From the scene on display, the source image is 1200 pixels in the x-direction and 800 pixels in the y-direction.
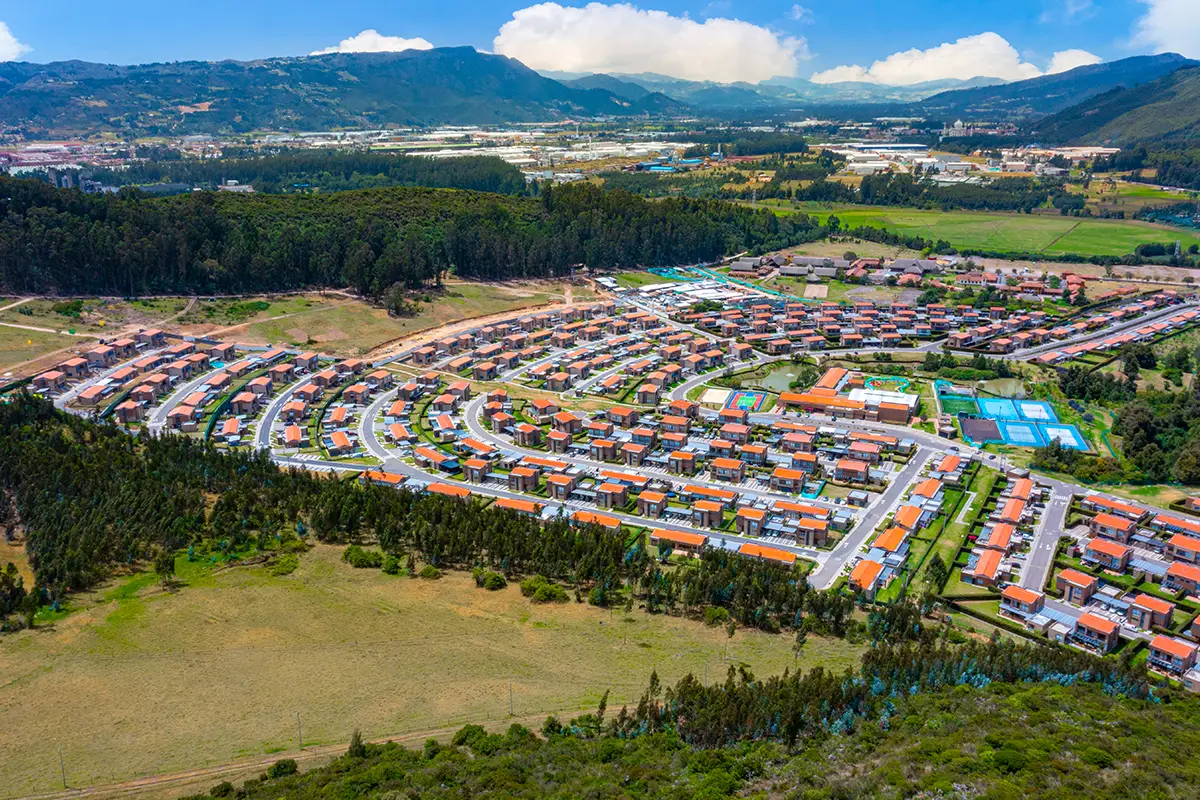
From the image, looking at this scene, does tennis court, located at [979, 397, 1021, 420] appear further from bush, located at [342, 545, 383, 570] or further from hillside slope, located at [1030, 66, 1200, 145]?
hillside slope, located at [1030, 66, 1200, 145]

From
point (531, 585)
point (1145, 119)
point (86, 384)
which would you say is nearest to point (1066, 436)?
point (531, 585)

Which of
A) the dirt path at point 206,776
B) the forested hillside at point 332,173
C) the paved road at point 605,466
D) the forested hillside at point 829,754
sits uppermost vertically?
the forested hillside at point 332,173

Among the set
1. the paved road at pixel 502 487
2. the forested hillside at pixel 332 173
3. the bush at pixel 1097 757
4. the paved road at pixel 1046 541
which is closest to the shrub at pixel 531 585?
the paved road at pixel 502 487

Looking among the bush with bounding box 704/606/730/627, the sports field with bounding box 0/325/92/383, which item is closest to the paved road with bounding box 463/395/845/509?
the bush with bounding box 704/606/730/627

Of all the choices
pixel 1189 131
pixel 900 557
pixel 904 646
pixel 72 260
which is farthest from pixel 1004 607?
pixel 1189 131

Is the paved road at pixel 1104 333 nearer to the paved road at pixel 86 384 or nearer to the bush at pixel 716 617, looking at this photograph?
the bush at pixel 716 617

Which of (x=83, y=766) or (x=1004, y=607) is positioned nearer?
(x=83, y=766)

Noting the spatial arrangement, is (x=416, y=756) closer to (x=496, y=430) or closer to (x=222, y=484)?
(x=222, y=484)
